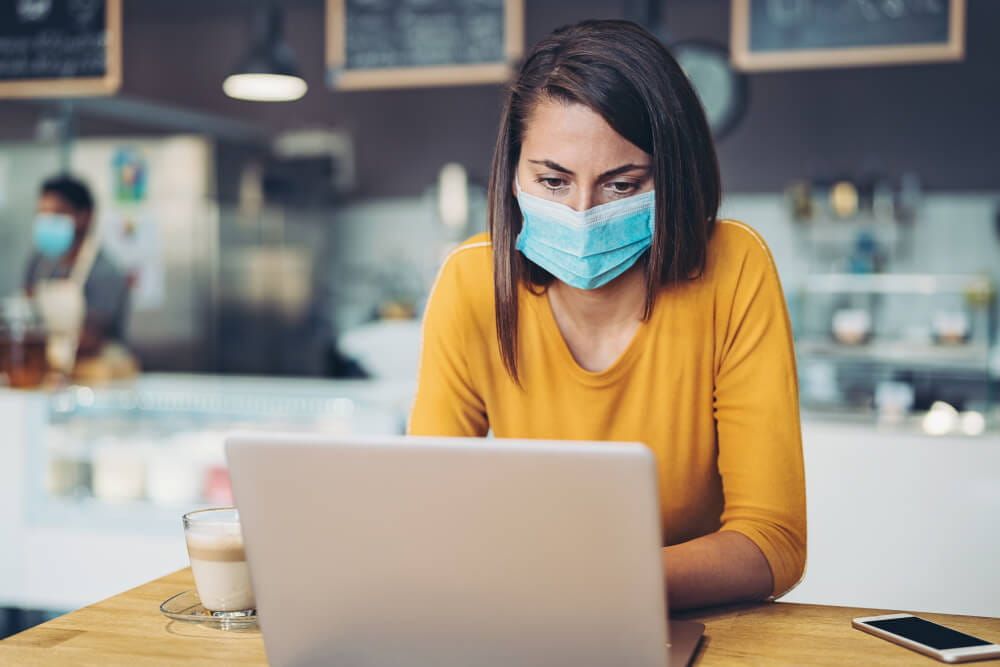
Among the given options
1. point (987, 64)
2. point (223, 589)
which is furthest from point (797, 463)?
point (987, 64)

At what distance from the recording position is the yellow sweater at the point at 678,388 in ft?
4.25

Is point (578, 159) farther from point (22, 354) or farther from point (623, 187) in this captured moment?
point (22, 354)

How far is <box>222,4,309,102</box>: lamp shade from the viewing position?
11.4 ft

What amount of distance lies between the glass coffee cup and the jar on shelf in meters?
2.37

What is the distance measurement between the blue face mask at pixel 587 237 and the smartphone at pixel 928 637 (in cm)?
52

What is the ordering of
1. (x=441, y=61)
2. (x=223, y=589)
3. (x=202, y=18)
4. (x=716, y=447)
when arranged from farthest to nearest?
(x=202, y=18)
(x=441, y=61)
(x=716, y=447)
(x=223, y=589)

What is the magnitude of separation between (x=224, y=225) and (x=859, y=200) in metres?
3.07

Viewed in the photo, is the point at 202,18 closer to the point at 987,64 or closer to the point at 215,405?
the point at 215,405

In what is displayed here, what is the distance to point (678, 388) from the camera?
1.38 metres

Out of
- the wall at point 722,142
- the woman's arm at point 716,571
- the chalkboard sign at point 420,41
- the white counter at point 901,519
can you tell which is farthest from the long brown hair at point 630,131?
the wall at point 722,142

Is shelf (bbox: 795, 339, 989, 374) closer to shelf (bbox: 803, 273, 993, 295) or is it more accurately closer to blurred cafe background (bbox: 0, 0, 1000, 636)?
blurred cafe background (bbox: 0, 0, 1000, 636)

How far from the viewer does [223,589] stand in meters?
1.15

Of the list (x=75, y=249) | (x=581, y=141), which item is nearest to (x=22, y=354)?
(x=75, y=249)

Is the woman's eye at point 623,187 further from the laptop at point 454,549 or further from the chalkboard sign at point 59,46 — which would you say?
the chalkboard sign at point 59,46
